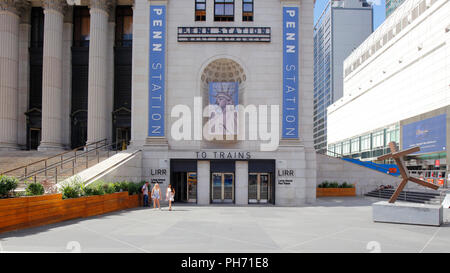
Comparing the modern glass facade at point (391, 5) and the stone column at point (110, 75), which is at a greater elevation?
the modern glass facade at point (391, 5)

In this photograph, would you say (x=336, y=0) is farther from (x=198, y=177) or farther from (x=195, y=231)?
(x=195, y=231)

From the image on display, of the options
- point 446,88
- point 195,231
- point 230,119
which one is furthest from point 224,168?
point 446,88

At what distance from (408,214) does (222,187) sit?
14.7 metres

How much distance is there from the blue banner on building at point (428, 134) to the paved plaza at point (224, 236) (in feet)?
157

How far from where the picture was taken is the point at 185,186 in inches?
1120

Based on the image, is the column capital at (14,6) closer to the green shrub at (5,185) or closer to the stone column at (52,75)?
the stone column at (52,75)

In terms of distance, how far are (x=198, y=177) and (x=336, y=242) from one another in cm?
1677

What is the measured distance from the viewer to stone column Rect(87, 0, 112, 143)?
31.7 metres

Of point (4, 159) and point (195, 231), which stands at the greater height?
point (4, 159)

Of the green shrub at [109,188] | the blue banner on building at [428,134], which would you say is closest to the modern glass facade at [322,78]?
the blue banner on building at [428,134]

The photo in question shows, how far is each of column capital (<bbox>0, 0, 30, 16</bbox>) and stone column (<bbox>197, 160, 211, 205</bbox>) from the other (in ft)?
75.2

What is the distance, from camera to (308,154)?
91.4 feet

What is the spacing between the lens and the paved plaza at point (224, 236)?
10.6 m
